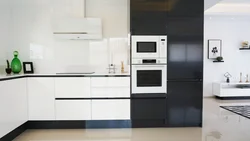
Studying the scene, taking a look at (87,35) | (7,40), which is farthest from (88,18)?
(7,40)

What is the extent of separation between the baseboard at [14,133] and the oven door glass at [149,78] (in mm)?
1986

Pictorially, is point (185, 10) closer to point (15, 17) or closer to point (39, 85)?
point (39, 85)

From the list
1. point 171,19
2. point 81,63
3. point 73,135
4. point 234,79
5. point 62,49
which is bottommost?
point 73,135

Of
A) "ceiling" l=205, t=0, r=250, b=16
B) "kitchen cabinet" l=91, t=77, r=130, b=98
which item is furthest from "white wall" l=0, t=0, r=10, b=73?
"ceiling" l=205, t=0, r=250, b=16

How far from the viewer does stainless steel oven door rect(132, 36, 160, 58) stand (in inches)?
141

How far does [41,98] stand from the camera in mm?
3479

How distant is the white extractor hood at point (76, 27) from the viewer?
12.3 ft

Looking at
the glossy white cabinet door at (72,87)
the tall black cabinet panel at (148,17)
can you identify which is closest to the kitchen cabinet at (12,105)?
the glossy white cabinet door at (72,87)

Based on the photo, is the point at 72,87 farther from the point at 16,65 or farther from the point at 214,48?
the point at 214,48

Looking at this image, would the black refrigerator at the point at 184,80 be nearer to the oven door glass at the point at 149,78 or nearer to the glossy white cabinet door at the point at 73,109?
the oven door glass at the point at 149,78

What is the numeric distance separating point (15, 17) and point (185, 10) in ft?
10.1

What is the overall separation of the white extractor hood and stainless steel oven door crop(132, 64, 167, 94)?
101 centimetres

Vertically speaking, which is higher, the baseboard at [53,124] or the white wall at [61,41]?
the white wall at [61,41]

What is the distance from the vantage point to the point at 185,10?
3.58m
